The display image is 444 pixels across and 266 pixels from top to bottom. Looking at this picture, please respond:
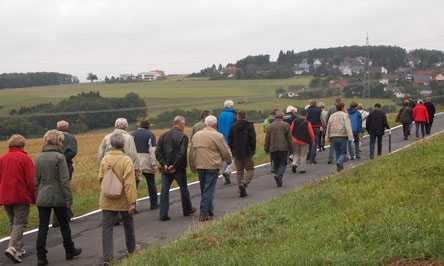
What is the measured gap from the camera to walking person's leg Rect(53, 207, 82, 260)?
9.11 meters

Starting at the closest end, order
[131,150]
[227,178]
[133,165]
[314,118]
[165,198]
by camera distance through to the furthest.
Result: [133,165], [131,150], [165,198], [227,178], [314,118]

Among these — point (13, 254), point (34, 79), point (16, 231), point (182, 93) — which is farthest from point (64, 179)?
point (182, 93)

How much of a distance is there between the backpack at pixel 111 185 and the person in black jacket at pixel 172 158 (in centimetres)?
288

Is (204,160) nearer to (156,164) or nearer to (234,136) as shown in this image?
(156,164)

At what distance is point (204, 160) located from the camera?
11.4 metres

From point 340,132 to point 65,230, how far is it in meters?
8.76

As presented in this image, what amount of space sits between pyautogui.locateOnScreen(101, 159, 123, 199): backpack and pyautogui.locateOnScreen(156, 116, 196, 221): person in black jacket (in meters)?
2.88

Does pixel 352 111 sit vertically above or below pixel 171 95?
above

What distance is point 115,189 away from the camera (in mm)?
8594

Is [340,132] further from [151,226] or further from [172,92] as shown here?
[172,92]

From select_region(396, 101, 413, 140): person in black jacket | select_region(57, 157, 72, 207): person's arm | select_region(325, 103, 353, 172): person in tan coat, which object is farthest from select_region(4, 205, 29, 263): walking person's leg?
select_region(396, 101, 413, 140): person in black jacket

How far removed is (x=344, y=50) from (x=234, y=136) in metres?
51.7

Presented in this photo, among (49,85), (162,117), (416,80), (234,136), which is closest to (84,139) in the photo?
(162,117)

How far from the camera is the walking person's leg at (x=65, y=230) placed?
911 centimetres
